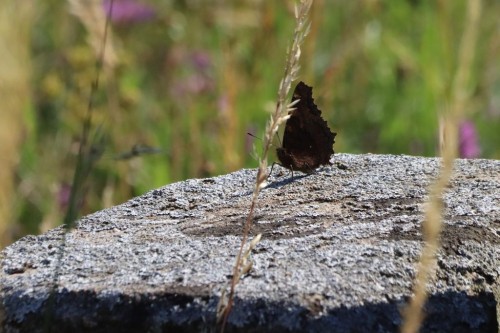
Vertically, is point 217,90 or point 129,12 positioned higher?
point 129,12

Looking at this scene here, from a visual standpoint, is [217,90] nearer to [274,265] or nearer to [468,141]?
[468,141]

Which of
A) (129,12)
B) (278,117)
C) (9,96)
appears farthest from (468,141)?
(9,96)

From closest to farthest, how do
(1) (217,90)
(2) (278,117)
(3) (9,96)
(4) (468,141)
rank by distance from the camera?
(2) (278,117) → (3) (9,96) → (4) (468,141) → (1) (217,90)

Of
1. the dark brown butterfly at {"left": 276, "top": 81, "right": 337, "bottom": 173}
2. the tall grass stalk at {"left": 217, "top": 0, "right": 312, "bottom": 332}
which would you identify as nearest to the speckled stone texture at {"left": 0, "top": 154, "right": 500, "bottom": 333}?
the tall grass stalk at {"left": 217, "top": 0, "right": 312, "bottom": 332}

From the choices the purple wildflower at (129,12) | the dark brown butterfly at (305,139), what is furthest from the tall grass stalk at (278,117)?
the purple wildflower at (129,12)

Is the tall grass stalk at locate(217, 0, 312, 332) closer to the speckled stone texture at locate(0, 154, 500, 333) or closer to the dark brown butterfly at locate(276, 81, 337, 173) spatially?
the speckled stone texture at locate(0, 154, 500, 333)

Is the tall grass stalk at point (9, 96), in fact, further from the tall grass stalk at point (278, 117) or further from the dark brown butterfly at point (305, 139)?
the dark brown butterfly at point (305, 139)
